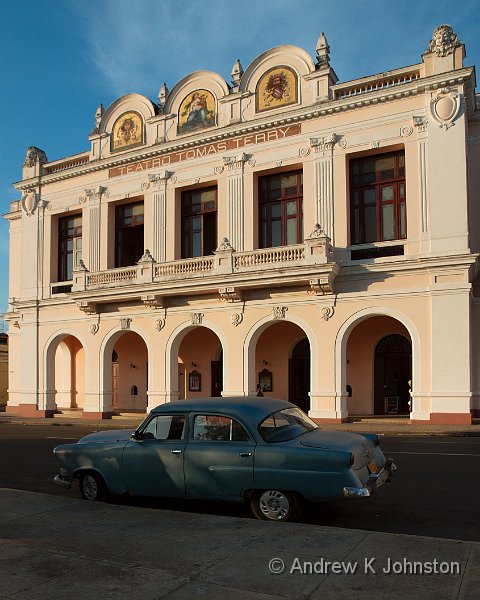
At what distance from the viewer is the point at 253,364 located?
23312 mm

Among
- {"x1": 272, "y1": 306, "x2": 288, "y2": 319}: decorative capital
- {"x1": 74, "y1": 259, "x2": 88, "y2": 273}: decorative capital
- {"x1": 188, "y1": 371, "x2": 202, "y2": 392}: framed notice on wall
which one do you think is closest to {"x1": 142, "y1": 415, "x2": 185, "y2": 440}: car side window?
{"x1": 272, "y1": 306, "x2": 288, "y2": 319}: decorative capital

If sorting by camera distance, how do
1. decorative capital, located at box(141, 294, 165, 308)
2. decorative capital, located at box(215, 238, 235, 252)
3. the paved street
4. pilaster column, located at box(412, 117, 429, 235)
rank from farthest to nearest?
decorative capital, located at box(141, 294, 165, 308), decorative capital, located at box(215, 238, 235, 252), pilaster column, located at box(412, 117, 429, 235), the paved street

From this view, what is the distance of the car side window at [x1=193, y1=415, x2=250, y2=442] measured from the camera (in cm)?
764

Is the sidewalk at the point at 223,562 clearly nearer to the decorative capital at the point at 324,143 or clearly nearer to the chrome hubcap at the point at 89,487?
the chrome hubcap at the point at 89,487

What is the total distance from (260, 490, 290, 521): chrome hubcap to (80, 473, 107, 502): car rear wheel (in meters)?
2.46

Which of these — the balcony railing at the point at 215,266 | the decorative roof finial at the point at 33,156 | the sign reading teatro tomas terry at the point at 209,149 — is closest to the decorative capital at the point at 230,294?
the balcony railing at the point at 215,266

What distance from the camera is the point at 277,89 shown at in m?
24.0

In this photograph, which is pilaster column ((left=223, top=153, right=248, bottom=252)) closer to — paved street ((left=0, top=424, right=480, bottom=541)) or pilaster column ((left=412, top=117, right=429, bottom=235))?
pilaster column ((left=412, top=117, right=429, bottom=235))

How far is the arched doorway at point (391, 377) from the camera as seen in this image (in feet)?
77.7

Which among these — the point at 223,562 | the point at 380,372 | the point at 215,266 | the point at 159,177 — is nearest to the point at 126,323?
the point at 215,266

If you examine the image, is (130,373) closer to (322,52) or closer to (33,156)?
(33,156)

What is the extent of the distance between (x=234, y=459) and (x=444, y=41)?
18091 millimetres

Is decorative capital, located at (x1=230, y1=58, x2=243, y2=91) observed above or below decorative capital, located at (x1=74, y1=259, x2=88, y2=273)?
above

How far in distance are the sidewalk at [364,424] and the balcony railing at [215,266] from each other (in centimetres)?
543
